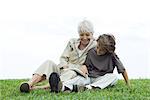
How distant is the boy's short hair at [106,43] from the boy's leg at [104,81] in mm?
447

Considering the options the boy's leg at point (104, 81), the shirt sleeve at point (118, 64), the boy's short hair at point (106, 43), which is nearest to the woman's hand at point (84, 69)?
the boy's leg at point (104, 81)

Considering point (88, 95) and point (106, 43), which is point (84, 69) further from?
point (88, 95)

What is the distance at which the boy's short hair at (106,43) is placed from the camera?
742cm

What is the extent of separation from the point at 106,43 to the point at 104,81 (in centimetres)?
67

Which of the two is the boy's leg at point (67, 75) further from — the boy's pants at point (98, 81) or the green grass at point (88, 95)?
the green grass at point (88, 95)

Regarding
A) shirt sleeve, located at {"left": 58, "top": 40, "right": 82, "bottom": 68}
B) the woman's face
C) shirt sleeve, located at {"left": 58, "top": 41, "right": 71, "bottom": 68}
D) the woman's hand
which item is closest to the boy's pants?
the woman's hand

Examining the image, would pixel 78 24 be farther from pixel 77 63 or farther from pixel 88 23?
pixel 77 63

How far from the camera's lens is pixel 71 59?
25.0 feet

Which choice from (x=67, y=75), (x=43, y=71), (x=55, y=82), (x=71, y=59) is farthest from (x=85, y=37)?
(x=55, y=82)

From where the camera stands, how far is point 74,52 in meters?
7.62

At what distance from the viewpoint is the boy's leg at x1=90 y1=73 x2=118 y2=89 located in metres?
7.33

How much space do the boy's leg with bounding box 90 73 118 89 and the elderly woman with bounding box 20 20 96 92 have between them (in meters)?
0.37

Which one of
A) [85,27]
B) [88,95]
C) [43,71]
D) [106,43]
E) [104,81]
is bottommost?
[88,95]

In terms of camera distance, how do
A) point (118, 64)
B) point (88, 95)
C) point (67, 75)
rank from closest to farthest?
point (88, 95)
point (67, 75)
point (118, 64)
